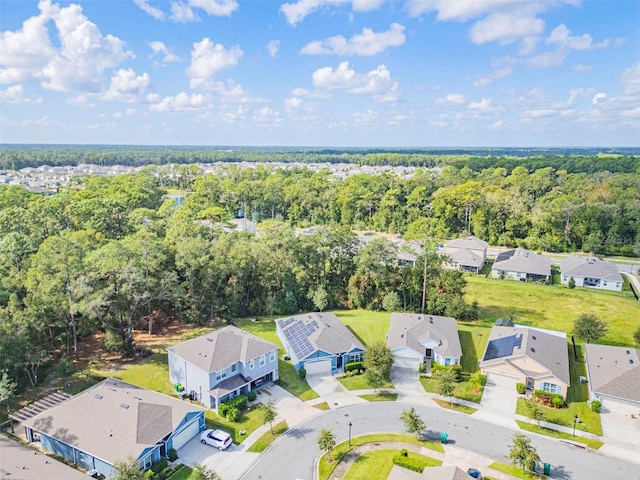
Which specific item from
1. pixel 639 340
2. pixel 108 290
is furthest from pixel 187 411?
pixel 639 340

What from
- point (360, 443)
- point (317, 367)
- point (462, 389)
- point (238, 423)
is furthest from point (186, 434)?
point (462, 389)

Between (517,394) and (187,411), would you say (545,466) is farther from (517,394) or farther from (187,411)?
(187,411)

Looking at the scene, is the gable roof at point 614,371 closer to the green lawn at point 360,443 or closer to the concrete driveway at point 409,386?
the concrete driveway at point 409,386

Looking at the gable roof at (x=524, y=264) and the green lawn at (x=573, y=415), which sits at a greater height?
the gable roof at (x=524, y=264)

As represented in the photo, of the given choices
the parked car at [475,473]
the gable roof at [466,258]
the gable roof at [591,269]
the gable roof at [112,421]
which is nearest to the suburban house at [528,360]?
the parked car at [475,473]

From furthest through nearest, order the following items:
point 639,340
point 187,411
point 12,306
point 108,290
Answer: point 639,340 → point 108,290 → point 12,306 → point 187,411

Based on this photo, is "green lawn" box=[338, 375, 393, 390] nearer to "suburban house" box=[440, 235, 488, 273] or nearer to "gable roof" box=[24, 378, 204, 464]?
"gable roof" box=[24, 378, 204, 464]

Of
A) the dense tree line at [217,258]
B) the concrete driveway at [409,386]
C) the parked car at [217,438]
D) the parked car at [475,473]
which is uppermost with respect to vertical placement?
the dense tree line at [217,258]
